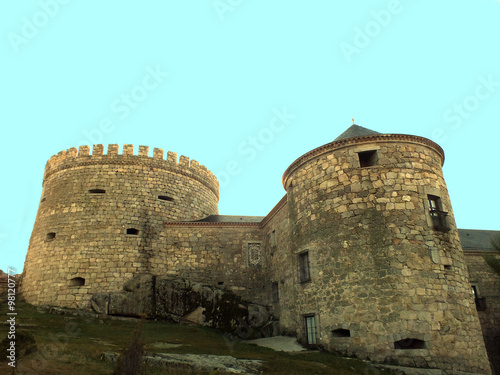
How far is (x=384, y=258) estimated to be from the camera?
44.5 ft

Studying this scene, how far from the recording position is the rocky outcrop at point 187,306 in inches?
747

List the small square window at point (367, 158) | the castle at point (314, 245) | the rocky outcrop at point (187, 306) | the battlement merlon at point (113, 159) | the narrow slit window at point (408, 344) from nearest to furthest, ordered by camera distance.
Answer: the narrow slit window at point (408, 344) → the castle at point (314, 245) → the small square window at point (367, 158) → the rocky outcrop at point (187, 306) → the battlement merlon at point (113, 159)

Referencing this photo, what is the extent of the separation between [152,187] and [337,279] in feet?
42.9

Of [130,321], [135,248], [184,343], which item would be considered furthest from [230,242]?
[184,343]

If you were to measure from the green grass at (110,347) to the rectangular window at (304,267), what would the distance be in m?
3.15

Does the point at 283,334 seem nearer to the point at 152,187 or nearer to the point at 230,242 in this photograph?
the point at 230,242

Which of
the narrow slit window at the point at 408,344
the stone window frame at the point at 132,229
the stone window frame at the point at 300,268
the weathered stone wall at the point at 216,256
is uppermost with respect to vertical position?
the stone window frame at the point at 132,229

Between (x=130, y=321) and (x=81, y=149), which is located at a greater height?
Answer: (x=81, y=149)

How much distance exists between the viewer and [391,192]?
1436 cm

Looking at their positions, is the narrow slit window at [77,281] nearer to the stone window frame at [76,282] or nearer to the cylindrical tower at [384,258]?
the stone window frame at [76,282]

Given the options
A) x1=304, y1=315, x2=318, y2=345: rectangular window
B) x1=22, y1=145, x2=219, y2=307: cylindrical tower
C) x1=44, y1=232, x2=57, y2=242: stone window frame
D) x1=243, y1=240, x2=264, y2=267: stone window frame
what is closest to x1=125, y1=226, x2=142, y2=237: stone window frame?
x1=22, y1=145, x2=219, y2=307: cylindrical tower

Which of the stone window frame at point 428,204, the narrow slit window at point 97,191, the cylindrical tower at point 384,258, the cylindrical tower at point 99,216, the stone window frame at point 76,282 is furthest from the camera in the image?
the narrow slit window at point 97,191

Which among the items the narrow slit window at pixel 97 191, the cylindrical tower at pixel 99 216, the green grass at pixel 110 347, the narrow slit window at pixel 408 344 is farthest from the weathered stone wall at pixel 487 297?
the narrow slit window at pixel 97 191

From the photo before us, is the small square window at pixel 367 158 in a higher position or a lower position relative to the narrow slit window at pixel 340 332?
higher
